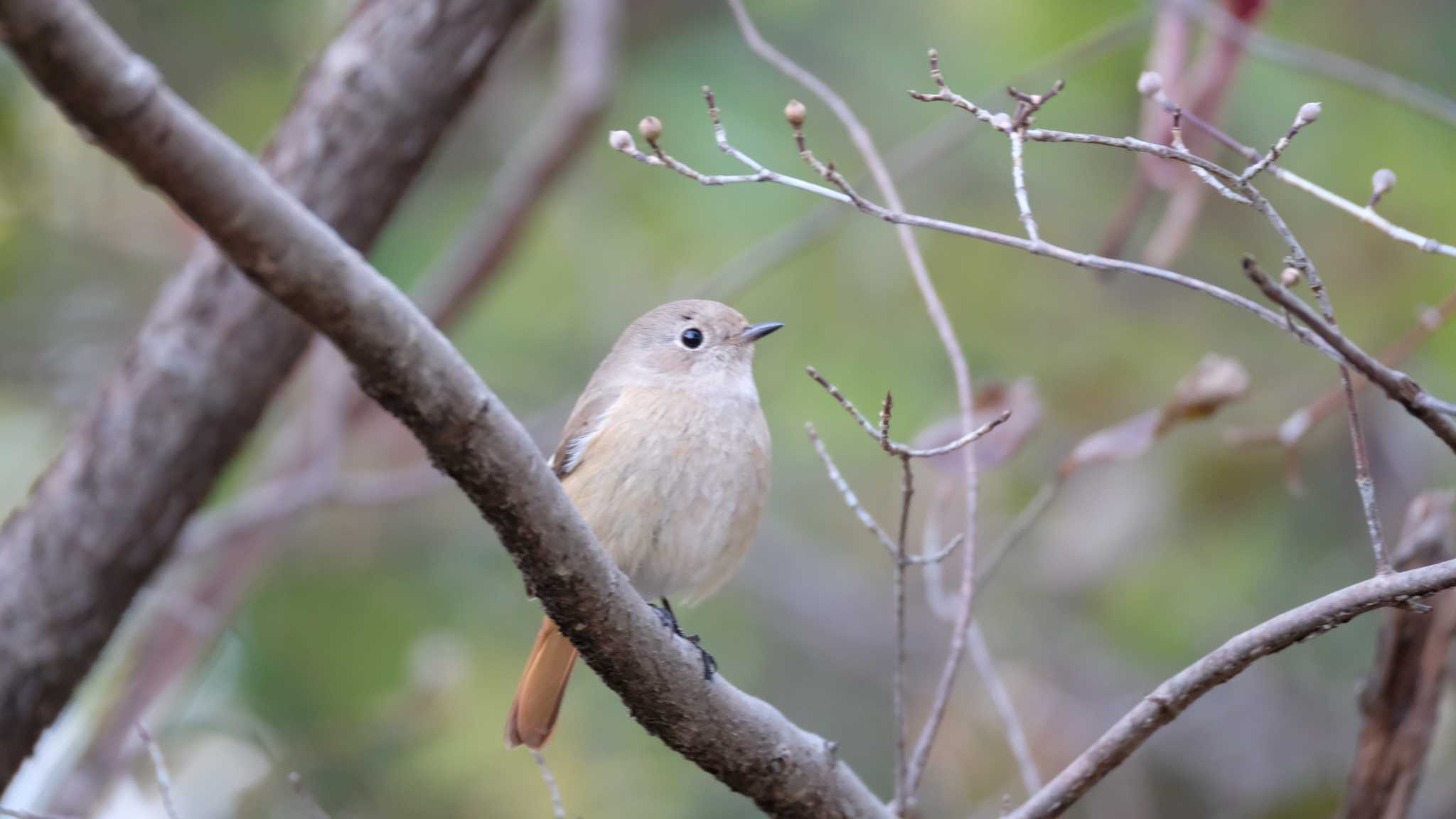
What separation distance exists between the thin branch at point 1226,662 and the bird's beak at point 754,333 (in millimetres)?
1863

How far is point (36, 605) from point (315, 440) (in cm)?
156

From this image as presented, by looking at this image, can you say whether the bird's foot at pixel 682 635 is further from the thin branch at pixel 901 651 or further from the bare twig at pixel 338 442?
the bare twig at pixel 338 442

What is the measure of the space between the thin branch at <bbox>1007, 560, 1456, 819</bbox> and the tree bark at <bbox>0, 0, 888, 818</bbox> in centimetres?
73

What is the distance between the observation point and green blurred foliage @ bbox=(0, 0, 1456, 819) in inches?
210

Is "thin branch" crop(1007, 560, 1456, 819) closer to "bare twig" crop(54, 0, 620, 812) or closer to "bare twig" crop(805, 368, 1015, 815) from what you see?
"bare twig" crop(805, 368, 1015, 815)

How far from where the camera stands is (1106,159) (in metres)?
6.09

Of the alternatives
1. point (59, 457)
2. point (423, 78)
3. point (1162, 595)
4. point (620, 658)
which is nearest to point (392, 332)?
point (620, 658)

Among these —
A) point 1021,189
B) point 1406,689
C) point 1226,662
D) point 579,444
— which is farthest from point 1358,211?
point 579,444

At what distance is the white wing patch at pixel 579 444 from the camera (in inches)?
150

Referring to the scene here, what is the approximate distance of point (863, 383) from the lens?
18.3 feet

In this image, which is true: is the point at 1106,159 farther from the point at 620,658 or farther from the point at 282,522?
the point at 620,658

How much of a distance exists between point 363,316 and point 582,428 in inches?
84.0

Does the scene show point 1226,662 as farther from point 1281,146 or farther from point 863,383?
point 863,383

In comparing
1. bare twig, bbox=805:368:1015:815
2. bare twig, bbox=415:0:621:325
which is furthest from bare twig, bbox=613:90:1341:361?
bare twig, bbox=415:0:621:325
